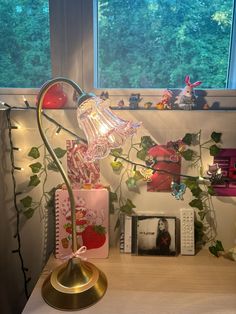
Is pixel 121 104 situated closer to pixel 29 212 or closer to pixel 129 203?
pixel 129 203

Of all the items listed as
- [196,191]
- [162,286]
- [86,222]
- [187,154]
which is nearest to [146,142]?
[187,154]

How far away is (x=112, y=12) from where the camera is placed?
117 cm

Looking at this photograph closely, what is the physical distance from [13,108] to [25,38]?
1.06 ft

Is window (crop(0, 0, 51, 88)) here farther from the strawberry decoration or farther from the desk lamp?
the strawberry decoration

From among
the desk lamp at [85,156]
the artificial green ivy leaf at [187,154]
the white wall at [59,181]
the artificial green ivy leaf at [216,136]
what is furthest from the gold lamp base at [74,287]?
the artificial green ivy leaf at [216,136]

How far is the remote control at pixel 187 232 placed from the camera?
1.11 metres

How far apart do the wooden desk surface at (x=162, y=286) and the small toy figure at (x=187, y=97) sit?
1.80 ft

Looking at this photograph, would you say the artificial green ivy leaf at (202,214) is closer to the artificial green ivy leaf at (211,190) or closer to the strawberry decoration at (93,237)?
the artificial green ivy leaf at (211,190)

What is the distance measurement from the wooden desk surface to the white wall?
142 millimetres

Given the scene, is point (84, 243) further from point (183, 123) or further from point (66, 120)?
point (183, 123)

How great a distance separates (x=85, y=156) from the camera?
872 mm

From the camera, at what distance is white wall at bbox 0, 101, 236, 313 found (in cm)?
107

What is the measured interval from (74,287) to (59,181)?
1.32ft

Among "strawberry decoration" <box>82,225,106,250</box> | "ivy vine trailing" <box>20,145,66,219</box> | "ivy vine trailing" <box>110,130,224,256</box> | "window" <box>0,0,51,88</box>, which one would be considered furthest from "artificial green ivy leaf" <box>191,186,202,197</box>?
"window" <box>0,0,51,88</box>
